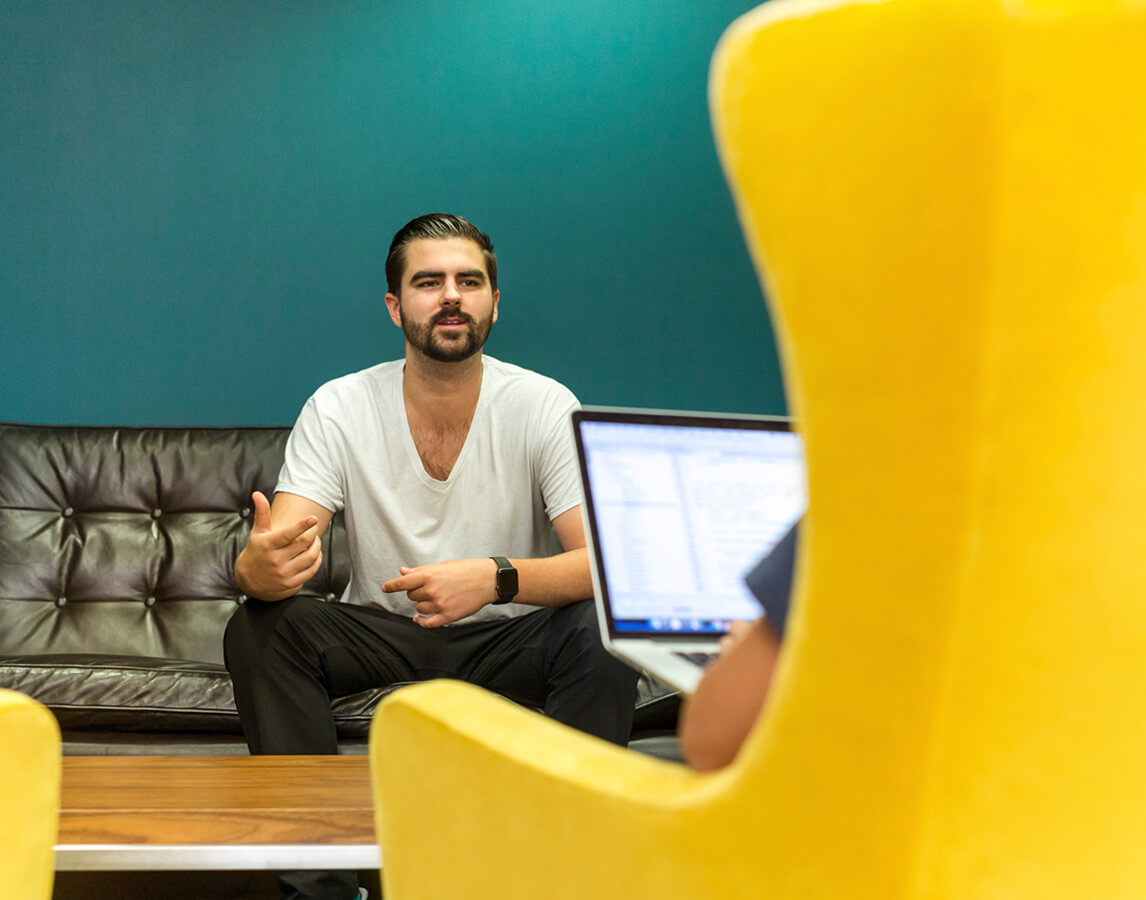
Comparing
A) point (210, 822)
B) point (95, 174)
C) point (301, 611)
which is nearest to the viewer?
point (210, 822)

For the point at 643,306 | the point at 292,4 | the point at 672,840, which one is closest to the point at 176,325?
the point at 292,4

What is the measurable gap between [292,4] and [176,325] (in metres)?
0.97

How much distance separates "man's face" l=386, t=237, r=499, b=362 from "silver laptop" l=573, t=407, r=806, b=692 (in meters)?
1.00

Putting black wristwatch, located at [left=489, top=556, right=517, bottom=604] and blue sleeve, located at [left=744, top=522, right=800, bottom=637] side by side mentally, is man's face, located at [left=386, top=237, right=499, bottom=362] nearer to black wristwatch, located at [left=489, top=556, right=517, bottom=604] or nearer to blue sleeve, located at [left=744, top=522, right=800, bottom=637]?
black wristwatch, located at [left=489, top=556, right=517, bottom=604]

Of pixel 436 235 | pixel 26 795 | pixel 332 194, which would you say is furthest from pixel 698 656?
pixel 332 194

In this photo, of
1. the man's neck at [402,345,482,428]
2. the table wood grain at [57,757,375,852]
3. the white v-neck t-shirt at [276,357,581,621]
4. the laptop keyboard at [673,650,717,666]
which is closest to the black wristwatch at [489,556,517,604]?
the white v-neck t-shirt at [276,357,581,621]

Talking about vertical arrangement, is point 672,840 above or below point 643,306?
below

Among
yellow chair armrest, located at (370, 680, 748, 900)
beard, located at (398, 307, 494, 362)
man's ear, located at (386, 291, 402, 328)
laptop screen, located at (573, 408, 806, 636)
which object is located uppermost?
man's ear, located at (386, 291, 402, 328)

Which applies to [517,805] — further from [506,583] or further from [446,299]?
[446,299]

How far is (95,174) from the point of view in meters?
2.88

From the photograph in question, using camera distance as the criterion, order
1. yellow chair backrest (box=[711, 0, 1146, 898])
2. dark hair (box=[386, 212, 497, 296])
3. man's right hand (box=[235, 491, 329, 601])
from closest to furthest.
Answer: yellow chair backrest (box=[711, 0, 1146, 898]) → man's right hand (box=[235, 491, 329, 601]) → dark hair (box=[386, 212, 497, 296])

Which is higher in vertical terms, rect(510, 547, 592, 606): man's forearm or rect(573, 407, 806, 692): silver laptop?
rect(573, 407, 806, 692): silver laptop

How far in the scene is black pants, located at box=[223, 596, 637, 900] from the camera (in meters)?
1.71

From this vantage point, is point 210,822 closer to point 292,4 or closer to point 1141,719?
point 1141,719
